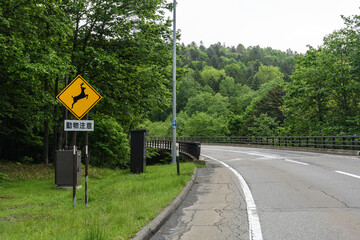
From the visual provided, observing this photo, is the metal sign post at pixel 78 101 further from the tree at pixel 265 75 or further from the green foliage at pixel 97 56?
the tree at pixel 265 75

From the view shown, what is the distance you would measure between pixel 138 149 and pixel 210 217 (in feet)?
30.7

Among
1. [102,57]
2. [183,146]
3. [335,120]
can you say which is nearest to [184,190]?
[102,57]

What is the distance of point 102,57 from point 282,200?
429 inches

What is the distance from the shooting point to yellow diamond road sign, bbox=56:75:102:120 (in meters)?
7.75

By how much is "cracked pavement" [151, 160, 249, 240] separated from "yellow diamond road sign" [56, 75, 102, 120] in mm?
3196

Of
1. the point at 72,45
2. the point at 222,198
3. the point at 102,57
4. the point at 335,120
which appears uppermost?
the point at 72,45

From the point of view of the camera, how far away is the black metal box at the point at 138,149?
15.3 meters

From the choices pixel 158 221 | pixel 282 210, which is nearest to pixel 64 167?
pixel 158 221

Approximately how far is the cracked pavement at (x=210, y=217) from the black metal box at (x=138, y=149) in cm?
578

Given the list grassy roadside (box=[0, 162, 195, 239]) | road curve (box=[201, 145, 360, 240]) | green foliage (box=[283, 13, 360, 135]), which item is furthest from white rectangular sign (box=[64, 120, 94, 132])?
green foliage (box=[283, 13, 360, 135])

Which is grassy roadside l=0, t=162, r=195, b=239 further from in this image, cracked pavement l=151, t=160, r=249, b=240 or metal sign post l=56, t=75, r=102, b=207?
metal sign post l=56, t=75, r=102, b=207

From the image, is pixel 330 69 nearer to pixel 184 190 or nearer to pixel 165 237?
pixel 184 190

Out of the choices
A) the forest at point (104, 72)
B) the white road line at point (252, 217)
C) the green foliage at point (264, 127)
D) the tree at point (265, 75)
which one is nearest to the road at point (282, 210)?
the white road line at point (252, 217)

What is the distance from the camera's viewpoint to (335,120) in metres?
33.2
